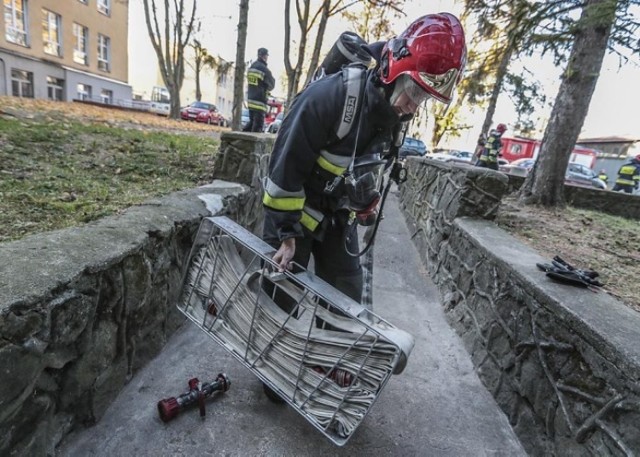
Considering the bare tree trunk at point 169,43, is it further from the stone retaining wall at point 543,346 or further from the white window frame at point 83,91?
the stone retaining wall at point 543,346

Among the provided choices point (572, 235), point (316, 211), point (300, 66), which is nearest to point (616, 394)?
point (316, 211)

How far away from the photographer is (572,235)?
4.38 m

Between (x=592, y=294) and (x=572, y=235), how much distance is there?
8.84 ft

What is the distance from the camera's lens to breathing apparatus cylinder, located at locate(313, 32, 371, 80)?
7.04 ft

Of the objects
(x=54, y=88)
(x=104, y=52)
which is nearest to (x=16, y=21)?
(x=54, y=88)

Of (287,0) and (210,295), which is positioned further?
(287,0)

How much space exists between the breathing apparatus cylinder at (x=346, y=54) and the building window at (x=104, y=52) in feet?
80.1

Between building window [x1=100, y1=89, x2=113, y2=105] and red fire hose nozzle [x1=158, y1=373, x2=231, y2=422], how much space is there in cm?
2399

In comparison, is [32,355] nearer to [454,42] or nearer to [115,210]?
[115,210]

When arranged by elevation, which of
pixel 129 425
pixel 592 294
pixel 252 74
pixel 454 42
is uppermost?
pixel 252 74

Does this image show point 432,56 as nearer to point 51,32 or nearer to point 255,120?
point 255,120

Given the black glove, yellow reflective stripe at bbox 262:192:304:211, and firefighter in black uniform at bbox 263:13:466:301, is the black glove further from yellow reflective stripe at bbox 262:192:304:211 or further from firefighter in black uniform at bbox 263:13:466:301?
yellow reflective stripe at bbox 262:192:304:211

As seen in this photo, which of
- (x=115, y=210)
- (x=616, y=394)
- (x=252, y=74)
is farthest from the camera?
(x=252, y=74)

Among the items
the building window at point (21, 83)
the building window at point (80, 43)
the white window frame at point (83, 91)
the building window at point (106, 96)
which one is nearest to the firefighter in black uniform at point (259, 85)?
the building window at point (21, 83)
